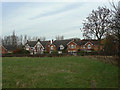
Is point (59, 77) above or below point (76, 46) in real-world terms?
below

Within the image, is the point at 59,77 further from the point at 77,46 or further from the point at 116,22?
the point at 77,46

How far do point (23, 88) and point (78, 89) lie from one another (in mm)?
2718

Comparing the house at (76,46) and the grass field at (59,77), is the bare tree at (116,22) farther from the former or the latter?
the house at (76,46)

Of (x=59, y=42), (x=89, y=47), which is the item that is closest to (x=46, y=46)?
(x=59, y=42)

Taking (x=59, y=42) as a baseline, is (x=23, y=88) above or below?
below

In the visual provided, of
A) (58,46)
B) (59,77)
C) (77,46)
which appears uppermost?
(58,46)

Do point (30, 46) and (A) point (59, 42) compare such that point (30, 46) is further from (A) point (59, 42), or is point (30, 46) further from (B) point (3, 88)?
(B) point (3, 88)

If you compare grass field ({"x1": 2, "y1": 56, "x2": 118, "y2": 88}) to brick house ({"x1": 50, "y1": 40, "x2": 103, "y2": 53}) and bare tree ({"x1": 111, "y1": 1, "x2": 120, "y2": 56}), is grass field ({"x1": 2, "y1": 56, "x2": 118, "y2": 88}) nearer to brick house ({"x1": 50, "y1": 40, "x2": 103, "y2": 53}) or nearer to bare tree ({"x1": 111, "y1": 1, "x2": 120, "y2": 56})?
bare tree ({"x1": 111, "y1": 1, "x2": 120, "y2": 56})

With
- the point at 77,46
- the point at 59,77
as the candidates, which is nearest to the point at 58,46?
the point at 77,46

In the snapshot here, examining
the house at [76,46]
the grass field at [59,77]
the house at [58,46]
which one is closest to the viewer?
the grass field at [59,77]

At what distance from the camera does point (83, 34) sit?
47500 mm

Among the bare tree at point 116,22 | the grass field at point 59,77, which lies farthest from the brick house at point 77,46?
the bare tree at point 116,22

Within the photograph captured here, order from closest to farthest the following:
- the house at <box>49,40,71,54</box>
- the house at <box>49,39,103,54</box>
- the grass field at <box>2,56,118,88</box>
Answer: the grass field at <box>2,56,118,88</box>
the house at <box>49,39,103,54</box>
the house at <box>49,40,71,54</box>

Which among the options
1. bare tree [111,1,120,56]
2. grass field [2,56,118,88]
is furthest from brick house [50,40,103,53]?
bare tree [111,1,120,56]
